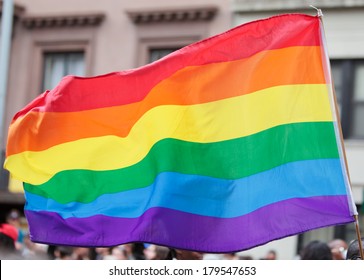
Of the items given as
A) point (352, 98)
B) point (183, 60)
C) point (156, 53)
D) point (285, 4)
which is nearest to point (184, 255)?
point (183, 60)

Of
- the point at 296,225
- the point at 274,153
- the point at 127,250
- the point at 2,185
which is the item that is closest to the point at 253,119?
the point at 274,153

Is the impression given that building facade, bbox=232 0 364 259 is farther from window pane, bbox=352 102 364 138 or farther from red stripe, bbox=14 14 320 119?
red stripe, bbox=14 14 320 119

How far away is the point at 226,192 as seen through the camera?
602 cm

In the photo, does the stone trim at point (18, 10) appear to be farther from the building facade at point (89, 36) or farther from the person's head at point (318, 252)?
the person's head at point (318, 252)

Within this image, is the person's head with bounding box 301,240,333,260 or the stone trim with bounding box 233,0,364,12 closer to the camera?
the person's head with bounding box 301,240,333,260

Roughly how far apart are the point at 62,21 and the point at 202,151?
51.7 feet

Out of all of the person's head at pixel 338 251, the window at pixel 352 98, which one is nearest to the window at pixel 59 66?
the window at pixel 352 98

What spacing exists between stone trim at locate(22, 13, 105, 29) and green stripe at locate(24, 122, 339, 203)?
1479 centimetres

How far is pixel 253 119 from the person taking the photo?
612 centimetres

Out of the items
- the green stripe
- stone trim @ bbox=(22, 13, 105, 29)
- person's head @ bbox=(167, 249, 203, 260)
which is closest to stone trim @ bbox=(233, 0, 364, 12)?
stone trim @ bbox=(22, 13, 105, 29)

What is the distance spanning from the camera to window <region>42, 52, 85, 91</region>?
70.2 ft

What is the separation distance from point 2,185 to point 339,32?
8657 mm

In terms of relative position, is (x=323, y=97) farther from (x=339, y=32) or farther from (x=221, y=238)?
(x=339, y=32)
